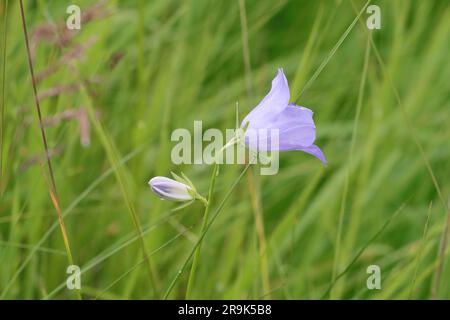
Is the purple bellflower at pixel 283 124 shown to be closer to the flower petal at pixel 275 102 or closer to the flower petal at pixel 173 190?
the flower petal at pixel 275 102

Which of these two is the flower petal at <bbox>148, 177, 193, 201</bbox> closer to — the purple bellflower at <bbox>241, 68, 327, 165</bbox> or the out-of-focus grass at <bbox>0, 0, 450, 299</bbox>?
the purple bellflower at <bbox>241, 68, 327, 165</bbox>

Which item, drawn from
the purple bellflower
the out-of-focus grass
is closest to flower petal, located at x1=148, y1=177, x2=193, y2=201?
the purple bellflower

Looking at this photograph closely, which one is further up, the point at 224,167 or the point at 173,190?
the point at 224,167

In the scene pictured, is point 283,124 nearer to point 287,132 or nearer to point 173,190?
point 287,132

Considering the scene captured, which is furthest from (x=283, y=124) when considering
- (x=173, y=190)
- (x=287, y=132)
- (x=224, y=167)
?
(x=224, y=167)

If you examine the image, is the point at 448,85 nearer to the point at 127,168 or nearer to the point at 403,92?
the point at 403,92
